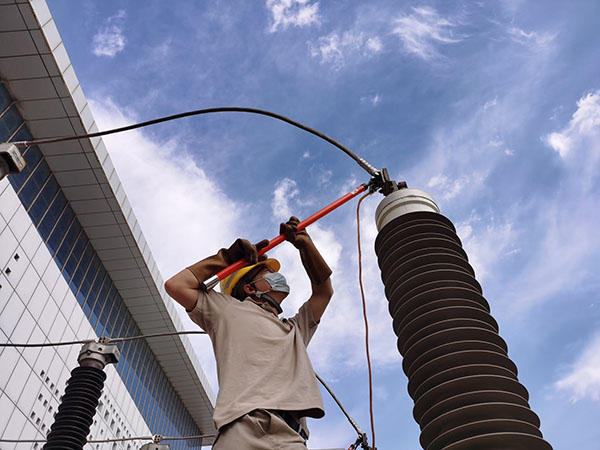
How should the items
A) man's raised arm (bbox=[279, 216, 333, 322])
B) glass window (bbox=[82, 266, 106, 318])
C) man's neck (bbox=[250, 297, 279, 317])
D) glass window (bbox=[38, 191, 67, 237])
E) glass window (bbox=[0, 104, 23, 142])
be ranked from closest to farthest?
man's neck (bbox=[250, 297, 279, 317]) → man's raised arm (bbox=[279, 216, 333, 322]) → glass window (bbox=[0, 104, 23, 142]) → glass window (bbox=[38, 191, 67, 237]) → glass window (bbox=[82, 266, 106, 318])

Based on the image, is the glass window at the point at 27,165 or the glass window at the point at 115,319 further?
the glass window at the point at 115,319

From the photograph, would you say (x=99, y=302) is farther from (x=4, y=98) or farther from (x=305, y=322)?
(x=305, y=322)

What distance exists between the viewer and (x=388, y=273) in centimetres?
256

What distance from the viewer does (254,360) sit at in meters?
2.45

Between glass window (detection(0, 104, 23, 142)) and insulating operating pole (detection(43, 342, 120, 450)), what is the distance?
10669 millimetres

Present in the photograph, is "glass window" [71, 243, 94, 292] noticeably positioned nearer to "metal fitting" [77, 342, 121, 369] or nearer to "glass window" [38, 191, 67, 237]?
"glass window" [38, 191, 67, 237]

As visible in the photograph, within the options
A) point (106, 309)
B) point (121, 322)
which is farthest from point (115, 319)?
point (106, 309)

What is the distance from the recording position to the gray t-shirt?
2217mm

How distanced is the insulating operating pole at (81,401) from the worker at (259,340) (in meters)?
3.00

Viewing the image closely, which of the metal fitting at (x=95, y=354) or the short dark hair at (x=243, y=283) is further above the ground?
the metal fitting at (x=95, y=354)

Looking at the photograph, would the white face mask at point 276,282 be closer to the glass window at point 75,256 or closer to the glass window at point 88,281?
the glass window at point 75,256

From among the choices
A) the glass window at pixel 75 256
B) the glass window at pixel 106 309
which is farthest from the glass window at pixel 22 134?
the glass window at pixel 106 309

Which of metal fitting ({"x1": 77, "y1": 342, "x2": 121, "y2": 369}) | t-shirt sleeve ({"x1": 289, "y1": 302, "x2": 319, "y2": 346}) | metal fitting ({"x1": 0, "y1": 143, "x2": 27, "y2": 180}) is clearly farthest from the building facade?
t-shirt sleeve ({"x1": 289, "y1": 302, "x2": 319, "y2": 346})

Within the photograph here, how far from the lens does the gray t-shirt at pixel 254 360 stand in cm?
222
